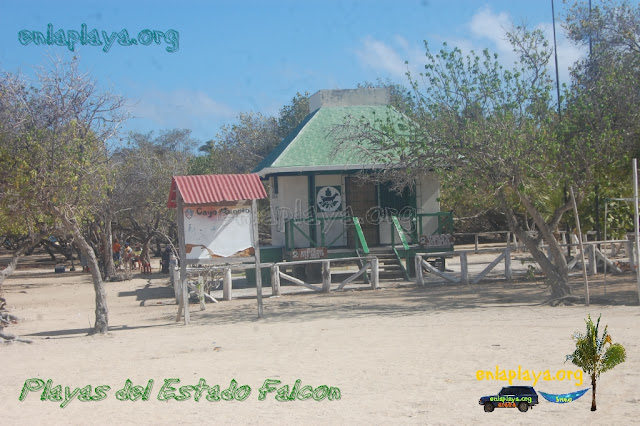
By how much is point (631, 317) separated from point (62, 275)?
989 inches

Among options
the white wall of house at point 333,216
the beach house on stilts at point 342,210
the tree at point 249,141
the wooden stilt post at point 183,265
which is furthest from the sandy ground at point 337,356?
the tree at point 249,141

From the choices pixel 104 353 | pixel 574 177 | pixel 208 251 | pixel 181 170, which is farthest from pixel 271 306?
pixel 181 170

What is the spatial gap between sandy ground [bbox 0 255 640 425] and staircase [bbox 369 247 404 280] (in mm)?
3008

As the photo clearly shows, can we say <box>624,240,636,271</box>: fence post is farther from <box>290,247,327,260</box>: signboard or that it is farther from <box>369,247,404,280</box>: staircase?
<box>290,247,327,260</box>: signboard

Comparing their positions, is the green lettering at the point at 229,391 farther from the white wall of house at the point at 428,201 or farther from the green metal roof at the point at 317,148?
the white wall of house at the point at 428,201

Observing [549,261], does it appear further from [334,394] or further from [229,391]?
[229,391]

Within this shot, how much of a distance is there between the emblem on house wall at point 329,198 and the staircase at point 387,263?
180cm

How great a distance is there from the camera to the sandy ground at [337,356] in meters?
6.69

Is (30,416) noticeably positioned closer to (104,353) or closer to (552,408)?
(104,353)

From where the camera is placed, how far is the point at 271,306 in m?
16.0

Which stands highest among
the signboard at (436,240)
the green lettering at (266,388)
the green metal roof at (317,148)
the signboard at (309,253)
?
the green metal roof at (317,148)

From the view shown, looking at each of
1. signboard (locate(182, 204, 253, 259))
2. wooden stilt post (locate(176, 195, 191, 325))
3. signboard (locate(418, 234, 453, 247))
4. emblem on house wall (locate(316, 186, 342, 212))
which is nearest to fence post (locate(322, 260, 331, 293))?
emblem on house wall (locate(316, 186, 342, 212))

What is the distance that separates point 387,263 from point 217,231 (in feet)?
26.8

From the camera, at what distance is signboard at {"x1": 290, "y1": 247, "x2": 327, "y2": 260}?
19.9m
